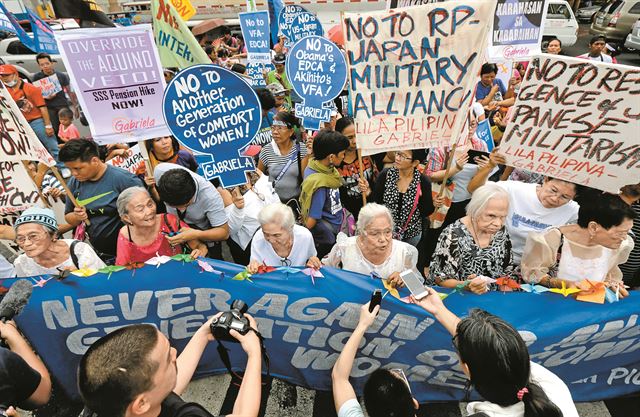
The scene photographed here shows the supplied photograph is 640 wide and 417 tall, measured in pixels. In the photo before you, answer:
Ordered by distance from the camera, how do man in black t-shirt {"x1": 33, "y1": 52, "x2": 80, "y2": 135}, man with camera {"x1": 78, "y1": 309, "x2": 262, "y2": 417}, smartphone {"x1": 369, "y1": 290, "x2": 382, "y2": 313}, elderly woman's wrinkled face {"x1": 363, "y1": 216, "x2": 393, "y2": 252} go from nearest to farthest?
man with camera {"x1": 78, "y1": 309, "x2": 262, "y2": 417} → smartphone {"x1": 369, "y1": 290, "x2": 382, "y2": 313} → elderly woman's wrinkled face {"x1": 363, "y1": 216, "x2": 393, "y2": 252} → man in black t-shirt {"x1": 33, "y1": 52, "x2": 80, "y2": 135}

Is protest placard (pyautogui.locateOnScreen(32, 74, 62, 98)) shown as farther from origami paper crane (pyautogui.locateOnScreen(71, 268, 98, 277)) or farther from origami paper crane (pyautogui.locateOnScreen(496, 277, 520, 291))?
origami paper crane (pyautogui.locateOnScreen(496, 277, 520, 291))

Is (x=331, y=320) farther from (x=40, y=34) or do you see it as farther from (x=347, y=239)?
(x=40, y=34)

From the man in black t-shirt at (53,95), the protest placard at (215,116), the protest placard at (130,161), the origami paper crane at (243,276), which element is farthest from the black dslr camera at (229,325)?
the man in black t-shirt at (53,95)

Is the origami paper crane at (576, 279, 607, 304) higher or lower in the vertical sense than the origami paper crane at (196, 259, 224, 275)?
lower

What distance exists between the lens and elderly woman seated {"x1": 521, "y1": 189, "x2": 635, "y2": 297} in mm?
2693

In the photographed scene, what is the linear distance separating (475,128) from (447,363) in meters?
2.84

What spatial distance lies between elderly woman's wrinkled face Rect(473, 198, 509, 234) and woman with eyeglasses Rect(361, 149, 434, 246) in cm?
93

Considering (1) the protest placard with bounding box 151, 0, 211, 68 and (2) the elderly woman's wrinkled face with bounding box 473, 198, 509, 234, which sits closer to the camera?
(2) the elderly woman's wrinkled face with bounding box 473, 198, 509, 234

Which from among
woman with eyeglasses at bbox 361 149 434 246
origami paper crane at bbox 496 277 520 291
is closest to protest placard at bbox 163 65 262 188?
woman with eyeglasses at bbox 361 149 434 246

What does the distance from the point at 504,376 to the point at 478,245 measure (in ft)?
5.07

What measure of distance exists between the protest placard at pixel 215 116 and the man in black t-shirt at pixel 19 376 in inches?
69.4

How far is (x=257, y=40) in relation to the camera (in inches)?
293

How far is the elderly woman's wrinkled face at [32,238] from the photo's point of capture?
2.89m

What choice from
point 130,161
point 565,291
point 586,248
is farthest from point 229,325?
point 130,161
